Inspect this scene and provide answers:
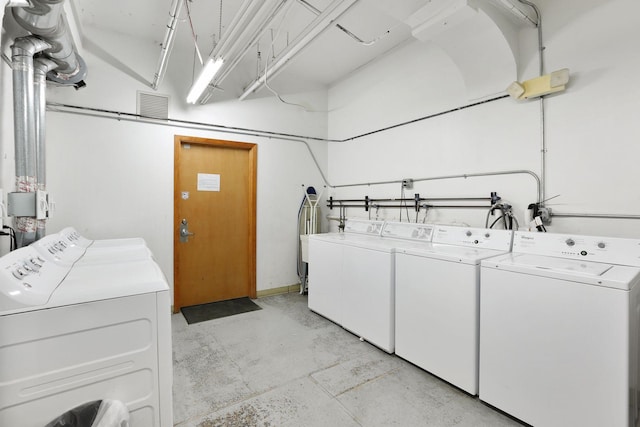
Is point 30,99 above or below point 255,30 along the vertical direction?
below

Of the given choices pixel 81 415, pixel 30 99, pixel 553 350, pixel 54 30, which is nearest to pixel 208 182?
pixel 30 99

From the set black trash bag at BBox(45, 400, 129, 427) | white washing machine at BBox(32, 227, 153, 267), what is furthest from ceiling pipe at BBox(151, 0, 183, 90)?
black trash bag at BBox(45, 400, 129, 427)

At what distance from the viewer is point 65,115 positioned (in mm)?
2861

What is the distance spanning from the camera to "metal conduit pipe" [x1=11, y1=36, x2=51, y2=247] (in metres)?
1.71

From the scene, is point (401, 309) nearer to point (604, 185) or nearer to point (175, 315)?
point (604, 185)

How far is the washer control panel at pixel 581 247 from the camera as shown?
1707 mm

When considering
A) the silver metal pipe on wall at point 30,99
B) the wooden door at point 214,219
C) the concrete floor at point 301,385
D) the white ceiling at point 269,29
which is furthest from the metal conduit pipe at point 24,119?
the wooden door at point 214,219

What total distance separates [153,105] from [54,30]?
1.58m

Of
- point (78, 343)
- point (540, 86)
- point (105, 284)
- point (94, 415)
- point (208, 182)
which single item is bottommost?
point (94, 415)

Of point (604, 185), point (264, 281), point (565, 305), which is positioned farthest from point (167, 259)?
point (604, 185)

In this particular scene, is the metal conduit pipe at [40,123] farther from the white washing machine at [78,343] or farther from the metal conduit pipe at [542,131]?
the metal conduit pipe at [542,131]

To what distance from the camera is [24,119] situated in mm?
1762

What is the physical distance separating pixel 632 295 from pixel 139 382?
232cm

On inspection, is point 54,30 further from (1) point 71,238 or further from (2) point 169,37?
(1) point 71,238
